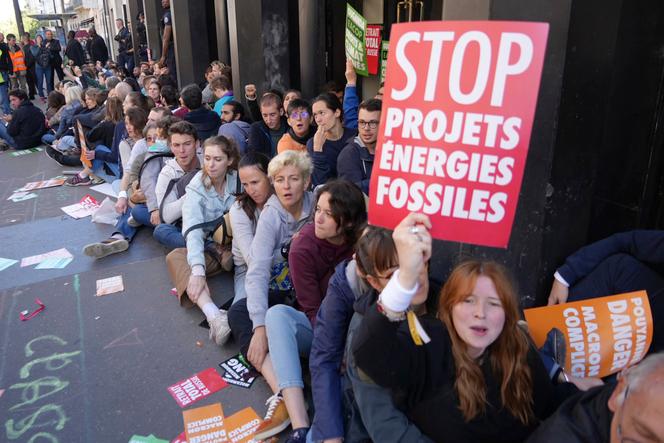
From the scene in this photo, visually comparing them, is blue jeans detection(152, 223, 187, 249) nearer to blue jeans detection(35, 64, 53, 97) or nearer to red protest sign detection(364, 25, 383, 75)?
red protest sign detection(364, 25, 383, 75)

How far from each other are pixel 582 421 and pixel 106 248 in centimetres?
442

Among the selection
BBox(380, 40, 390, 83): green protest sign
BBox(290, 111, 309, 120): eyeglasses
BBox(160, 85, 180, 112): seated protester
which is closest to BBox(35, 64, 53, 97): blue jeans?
BBox(160, 85, 180, 112): seated protester

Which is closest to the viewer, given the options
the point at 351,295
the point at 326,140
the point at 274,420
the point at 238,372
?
the point at 351,295

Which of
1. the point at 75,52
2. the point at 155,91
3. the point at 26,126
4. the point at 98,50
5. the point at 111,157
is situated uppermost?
the point at 98,50

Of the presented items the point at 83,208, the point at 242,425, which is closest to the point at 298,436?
the point at 242,425

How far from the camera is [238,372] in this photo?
320 centimetres

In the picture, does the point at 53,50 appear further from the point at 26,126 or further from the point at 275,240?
the point at 275,240

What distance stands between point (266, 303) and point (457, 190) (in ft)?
6.02

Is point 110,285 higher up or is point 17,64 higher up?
point 17,64

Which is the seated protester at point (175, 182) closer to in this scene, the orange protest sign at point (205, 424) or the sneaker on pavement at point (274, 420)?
the orange protest sign at point (205, 424)

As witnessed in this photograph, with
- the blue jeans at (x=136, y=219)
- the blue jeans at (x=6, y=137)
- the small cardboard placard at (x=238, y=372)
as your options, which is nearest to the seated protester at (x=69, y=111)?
the blue jeans at (x=6, y=137)

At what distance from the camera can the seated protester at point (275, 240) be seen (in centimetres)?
324

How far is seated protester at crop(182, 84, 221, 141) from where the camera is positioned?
645cm

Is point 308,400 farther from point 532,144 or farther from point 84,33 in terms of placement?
point 84,33
